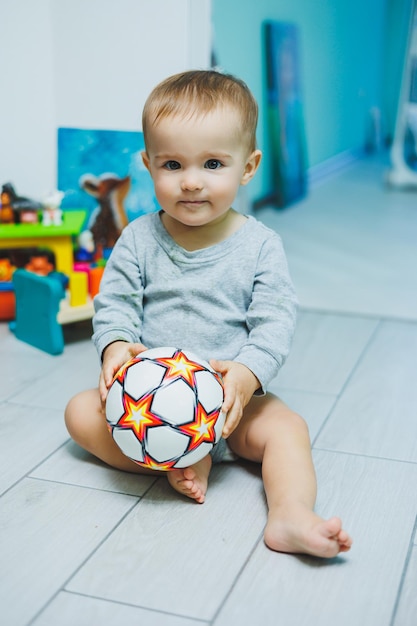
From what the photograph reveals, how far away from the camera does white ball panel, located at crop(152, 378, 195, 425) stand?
1131 millimetres

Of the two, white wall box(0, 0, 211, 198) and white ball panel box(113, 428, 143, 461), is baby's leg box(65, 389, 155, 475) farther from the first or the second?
white wall box(0, 0, 211, 198)

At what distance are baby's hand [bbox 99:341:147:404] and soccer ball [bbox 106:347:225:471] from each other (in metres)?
0.05

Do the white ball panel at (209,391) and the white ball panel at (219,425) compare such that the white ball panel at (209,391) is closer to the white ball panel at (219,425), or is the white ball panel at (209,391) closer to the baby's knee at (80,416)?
the white ball panel at (219,425)

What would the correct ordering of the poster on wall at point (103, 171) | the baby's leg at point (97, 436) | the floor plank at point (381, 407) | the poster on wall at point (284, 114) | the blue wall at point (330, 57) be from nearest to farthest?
the baby's leg at point (97, 436) < the floor plank at point (381, 407) < the poster on wall at point (103, 171) < the blue wall at point (330, 57) < the poster on wall at point (284, 114)

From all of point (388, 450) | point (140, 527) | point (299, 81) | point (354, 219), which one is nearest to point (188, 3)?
point (388, 450)

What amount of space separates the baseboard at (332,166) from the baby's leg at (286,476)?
9.43 feet

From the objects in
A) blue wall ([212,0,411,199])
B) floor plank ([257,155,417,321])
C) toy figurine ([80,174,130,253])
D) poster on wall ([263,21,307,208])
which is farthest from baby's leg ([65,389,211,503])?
poster on wall ([263,21,307,208])

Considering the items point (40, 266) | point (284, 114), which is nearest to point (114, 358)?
point (40, 266)

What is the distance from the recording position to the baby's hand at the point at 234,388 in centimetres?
119

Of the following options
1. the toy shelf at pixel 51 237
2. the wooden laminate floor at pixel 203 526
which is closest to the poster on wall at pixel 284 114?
the toy shelf at pixel 51 237

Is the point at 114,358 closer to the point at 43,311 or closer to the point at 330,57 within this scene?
the point at 43,311

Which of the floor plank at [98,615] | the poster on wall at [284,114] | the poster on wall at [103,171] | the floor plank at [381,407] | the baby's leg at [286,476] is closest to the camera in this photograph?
the floor plank at [98,615]

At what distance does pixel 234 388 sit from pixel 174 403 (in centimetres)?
11

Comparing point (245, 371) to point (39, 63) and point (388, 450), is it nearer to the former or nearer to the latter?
point (388, 450)
